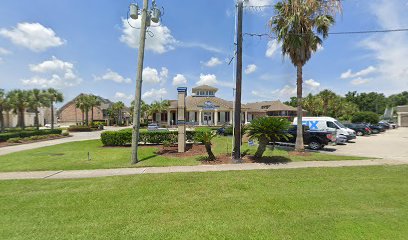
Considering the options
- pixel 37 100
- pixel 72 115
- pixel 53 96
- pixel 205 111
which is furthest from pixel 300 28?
pixel 72 115

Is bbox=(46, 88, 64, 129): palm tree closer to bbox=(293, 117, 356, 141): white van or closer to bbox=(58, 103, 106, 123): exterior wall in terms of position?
bbox=(58, 103, 106, 123): exterior wall

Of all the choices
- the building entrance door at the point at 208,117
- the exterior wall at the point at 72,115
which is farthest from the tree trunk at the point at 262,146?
the exterior wall at the point at 72,115

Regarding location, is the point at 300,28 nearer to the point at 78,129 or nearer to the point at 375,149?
the point at 375,149

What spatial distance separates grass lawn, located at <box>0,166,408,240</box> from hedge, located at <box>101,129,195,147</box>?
886 centimetres

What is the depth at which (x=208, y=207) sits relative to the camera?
17.5 feet

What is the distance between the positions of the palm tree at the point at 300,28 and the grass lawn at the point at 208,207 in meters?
7.64

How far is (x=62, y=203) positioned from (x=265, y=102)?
67.4 meters

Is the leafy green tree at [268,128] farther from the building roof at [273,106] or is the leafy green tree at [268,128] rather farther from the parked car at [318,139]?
the building roof at [273,106]

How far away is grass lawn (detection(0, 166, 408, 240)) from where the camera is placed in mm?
4141

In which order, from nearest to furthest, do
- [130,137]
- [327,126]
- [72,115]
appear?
1. [130,137]
2. [327,126]
3. [72,115]

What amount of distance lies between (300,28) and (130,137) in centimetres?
1389

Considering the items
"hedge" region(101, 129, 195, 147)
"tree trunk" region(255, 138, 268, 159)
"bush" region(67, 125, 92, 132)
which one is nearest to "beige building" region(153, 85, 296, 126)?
"bush" region(67, 125, 92, 132)

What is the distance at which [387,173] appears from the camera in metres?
8.60

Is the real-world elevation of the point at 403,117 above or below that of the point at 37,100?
below
